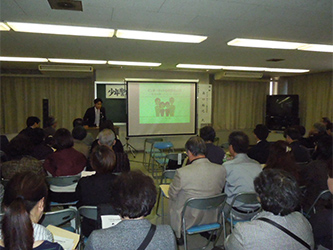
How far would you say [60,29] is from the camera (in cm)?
299

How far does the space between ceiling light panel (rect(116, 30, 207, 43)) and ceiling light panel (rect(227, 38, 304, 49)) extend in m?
0.58

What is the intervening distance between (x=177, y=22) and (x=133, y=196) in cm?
220

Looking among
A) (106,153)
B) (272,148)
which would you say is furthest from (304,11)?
(106,153)

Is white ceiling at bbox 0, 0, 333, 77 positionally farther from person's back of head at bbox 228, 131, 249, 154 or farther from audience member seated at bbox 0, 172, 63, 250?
audience member seated at bbox 0, 172, 63, 250

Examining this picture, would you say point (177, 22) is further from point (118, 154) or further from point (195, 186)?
point (195, 186)

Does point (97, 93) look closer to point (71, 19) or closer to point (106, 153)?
point (71, 19)

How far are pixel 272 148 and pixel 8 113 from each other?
7.14m

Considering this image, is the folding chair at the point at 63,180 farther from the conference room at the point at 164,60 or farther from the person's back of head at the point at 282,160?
the person's back of head at the point at 282,160

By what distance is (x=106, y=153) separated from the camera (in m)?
1.98

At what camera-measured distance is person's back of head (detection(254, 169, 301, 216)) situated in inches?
46.8

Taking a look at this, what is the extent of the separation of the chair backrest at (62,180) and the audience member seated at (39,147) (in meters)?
0.84

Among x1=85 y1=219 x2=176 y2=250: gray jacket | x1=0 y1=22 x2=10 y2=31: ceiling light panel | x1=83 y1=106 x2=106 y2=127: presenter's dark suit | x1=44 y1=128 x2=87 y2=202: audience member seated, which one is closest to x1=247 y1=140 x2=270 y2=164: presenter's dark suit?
x1=44 y1=128 x2=87 y2=202: audience member seated

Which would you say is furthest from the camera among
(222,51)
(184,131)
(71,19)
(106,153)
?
(184,131)

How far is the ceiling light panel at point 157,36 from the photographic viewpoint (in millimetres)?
3150
